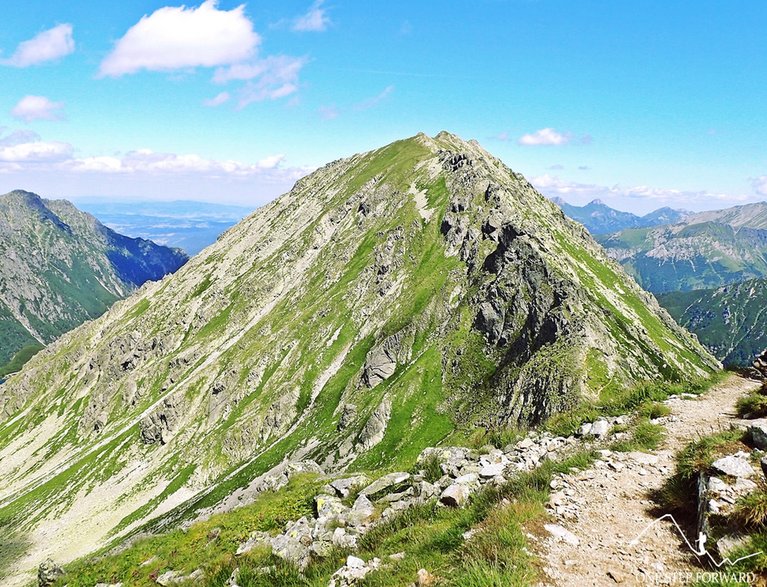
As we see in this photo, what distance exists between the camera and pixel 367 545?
1496 cm

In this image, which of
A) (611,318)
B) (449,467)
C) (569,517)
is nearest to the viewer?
(569,517)

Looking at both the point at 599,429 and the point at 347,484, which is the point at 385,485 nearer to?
the point at 347,484

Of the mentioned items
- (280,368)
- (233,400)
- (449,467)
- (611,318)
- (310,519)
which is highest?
(449,467)

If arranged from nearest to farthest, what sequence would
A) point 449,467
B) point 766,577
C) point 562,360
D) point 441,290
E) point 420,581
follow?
1. point 766,577
2. point 420,581
3. point 449,467
4. point 562,360
5. point 441,290

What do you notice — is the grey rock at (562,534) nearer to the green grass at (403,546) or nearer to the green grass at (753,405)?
the green grass at (403,546)

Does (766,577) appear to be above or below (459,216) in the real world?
below

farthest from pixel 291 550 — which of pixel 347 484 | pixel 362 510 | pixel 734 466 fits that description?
pixel 734 466

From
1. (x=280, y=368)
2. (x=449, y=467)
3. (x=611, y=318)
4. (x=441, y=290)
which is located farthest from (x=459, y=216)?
(x=449, y=467)

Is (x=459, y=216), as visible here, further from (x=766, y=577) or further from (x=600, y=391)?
(x=766, y=577)

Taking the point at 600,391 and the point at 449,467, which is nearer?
the point at 449,467

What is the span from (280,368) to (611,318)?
12375cm

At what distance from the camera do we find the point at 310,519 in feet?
67.5

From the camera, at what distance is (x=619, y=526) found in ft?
43.0

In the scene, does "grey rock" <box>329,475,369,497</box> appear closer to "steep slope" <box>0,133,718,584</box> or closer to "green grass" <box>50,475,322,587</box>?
"green grass" <box>50,475,322,587</box>
